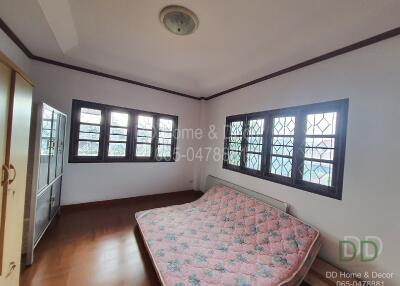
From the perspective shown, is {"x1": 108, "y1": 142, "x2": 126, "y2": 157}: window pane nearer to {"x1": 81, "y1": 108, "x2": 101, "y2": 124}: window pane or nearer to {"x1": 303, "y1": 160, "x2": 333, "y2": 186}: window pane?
{"x1": 81, "y1": 108, "x2": 101, "y2": 124}: window pane

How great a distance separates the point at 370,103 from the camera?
1849mm

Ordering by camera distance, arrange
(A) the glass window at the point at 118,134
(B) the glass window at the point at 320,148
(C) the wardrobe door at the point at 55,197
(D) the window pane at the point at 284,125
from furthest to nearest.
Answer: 1. (A) the glass window at the point at 118,134
2. (D) the window pane at the point at 284,125
3. (C) the wardrobe door at the point at 55,197
4. (B) the glass window at the point at 320,148

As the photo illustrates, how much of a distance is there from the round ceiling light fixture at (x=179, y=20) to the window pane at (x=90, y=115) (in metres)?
2.20

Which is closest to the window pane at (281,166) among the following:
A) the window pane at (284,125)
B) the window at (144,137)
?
the window pane at (284,125)

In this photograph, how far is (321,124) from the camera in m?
2.31

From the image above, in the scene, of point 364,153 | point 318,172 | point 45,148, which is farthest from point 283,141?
point 45,148

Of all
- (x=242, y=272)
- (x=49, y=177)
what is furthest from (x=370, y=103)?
(x=49, y=177)

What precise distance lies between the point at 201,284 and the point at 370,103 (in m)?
2.45

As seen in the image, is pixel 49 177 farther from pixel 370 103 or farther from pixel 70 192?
pixel 370 103

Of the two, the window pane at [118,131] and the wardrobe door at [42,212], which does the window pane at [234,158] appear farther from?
the wardrobe door at [42,212]

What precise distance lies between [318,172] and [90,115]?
3885mm

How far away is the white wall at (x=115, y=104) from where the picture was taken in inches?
119

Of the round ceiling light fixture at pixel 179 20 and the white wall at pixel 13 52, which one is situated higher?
the round ceiling light fixture at pixel 179 20

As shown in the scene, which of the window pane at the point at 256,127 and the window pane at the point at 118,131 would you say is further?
the window pane at the point at 118,131
